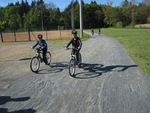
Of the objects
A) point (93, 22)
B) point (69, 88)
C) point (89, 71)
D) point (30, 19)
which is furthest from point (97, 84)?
point (93, 22)

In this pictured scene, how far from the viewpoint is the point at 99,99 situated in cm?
648

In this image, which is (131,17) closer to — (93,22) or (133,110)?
(93,22)

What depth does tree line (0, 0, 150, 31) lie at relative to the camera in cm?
10800

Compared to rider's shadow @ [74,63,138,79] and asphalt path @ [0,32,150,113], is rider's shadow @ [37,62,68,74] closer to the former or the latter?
asphalt path @ [0,32,150,113]

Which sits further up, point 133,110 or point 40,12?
point 40,12

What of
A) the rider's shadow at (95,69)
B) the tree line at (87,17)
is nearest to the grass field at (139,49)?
the rider's shadow at (95,69)

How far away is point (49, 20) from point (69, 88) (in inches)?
4270

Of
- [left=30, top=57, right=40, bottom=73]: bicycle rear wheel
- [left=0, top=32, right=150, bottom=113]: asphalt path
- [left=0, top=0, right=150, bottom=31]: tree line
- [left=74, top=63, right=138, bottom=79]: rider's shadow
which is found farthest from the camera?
[left=0, top=0, right=150, bottom=31]: tree line

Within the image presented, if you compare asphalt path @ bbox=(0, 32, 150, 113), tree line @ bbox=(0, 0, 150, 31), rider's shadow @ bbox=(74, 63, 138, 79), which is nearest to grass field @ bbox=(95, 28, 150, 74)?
rider's shadow @ bbox=(74, 63, 138, 79)

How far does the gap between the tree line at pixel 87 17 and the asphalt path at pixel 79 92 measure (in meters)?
92.2

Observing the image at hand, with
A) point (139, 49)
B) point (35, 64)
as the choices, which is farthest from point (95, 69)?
point (139, 49)

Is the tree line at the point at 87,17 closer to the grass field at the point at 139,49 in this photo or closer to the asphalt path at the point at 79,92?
the grass field at the point at 139,49

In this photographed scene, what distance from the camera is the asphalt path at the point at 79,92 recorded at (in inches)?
232

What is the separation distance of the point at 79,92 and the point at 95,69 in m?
3.45
